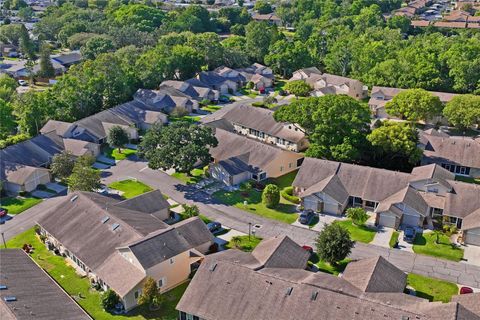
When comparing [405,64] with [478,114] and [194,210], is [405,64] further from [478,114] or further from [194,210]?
[194,210]

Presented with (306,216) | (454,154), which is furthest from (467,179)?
(306,216)

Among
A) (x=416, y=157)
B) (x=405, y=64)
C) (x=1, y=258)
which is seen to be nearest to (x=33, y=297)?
(x=1, y=258)

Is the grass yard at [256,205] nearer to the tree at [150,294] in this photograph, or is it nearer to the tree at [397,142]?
the tree at [397,142]

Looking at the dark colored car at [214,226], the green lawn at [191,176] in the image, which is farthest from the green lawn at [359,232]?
the green lawn at [191,176]

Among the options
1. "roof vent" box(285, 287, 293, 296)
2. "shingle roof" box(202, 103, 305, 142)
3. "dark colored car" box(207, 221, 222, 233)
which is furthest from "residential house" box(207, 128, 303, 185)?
"roof vent" box(285, 287, 293, 296)

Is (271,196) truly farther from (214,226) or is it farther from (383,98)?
(383,98)

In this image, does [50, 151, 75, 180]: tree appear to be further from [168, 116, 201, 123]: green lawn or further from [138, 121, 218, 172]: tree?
[168, 116, 201, 123]: green lawn

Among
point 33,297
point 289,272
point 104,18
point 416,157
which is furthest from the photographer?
point 104,18
